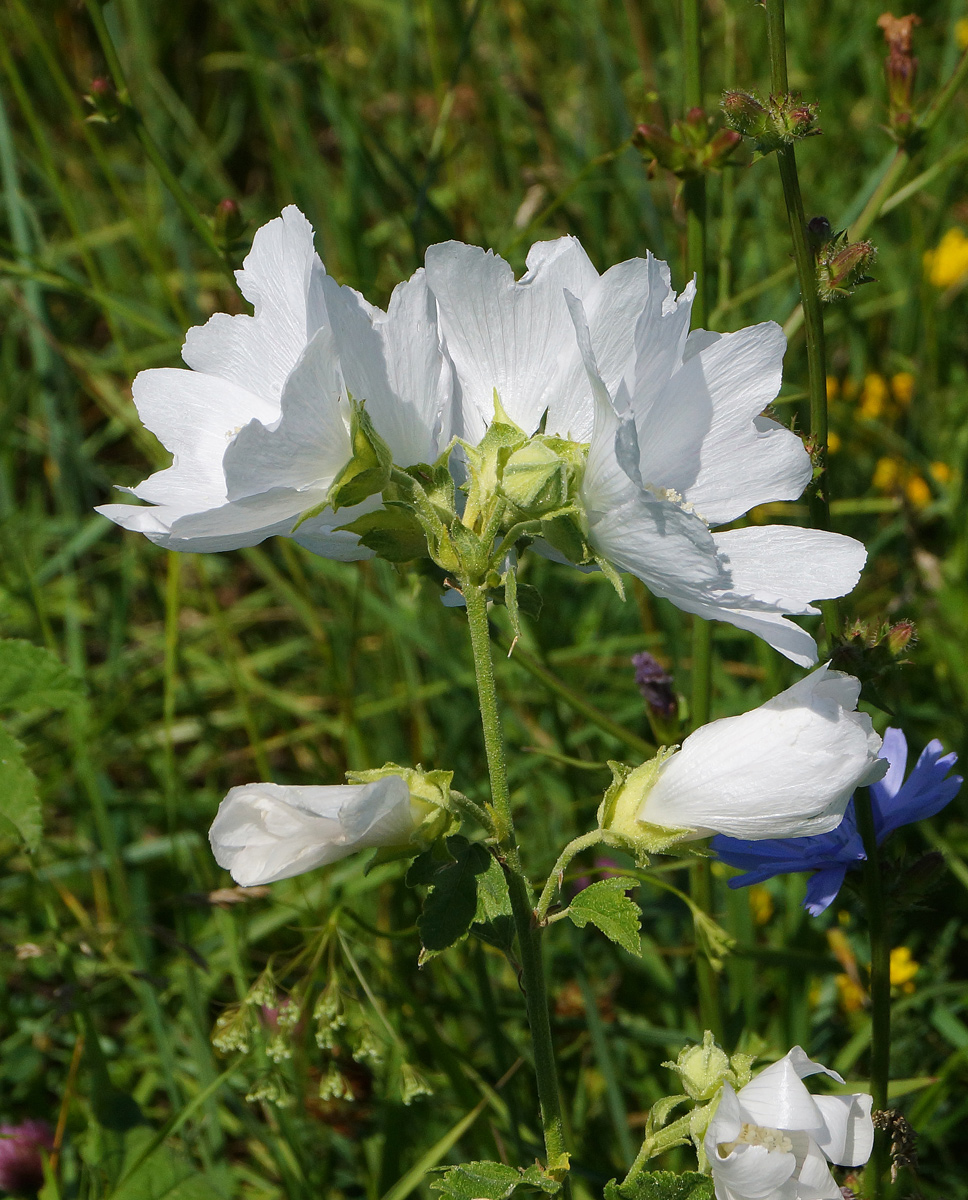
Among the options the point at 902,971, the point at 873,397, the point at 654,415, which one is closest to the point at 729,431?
the point at 654,415

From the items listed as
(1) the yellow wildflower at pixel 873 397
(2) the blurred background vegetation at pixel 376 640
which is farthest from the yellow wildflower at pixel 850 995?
(1) the yellow wildflower at pixel 873 397

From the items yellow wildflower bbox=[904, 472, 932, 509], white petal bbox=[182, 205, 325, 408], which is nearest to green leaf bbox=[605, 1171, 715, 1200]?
white petal bbox=[182, 205, 325, 408]

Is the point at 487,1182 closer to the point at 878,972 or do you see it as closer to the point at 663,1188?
the point at 663,1188

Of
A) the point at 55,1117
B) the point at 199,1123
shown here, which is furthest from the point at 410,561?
the point at 55,1117

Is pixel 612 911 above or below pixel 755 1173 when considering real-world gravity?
above

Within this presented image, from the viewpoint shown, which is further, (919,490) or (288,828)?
(919,490)

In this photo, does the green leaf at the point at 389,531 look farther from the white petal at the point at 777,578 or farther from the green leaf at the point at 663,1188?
the green leaf at the point at 663,1188
